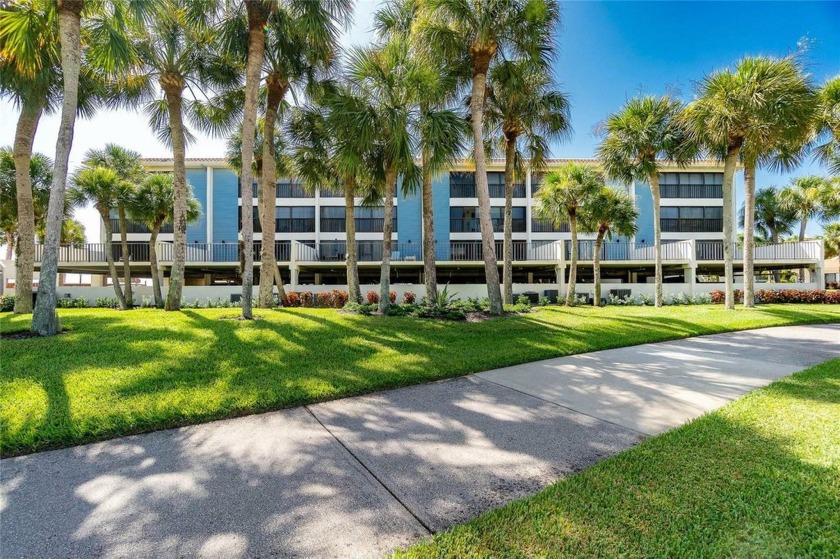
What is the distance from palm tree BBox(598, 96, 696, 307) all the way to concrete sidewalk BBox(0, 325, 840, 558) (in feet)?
42.2

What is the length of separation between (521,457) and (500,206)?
2341cm

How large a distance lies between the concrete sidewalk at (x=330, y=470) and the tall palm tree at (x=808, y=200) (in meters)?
28.9

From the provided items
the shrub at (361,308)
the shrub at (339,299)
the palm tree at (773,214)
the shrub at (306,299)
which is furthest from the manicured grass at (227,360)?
the palm tree at (773,214)

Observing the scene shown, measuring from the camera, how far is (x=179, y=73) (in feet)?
36.6

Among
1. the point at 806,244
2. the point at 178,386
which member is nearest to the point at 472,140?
the point at 178,386

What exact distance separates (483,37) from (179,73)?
9.39 meters

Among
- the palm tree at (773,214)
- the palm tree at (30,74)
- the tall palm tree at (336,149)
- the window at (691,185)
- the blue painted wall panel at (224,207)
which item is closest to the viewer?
the palm tree at (30,74)

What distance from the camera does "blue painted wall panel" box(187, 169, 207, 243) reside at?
79.5 feet

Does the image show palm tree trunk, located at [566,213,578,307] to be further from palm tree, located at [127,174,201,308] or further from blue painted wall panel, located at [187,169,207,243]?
blue painted wall panel, located at [187,169,207,243]

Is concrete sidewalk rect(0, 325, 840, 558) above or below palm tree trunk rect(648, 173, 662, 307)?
below

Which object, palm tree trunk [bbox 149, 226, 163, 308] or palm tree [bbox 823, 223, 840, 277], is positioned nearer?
palm tree trunk [bbox 149, 226, 163, 308]

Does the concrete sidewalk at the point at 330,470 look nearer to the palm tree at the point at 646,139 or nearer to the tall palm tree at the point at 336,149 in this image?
the tall palm tree at the point at 336,149

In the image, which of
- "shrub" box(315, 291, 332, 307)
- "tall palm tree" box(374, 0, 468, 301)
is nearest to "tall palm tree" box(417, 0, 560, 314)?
"tall palm tree" box(374, 0, 468, 301)

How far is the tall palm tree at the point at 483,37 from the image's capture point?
31.6 feet
